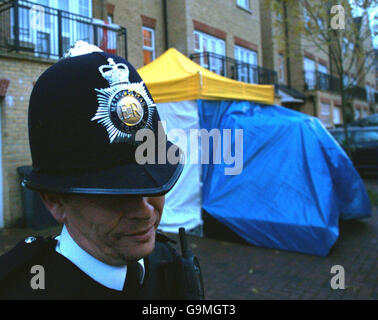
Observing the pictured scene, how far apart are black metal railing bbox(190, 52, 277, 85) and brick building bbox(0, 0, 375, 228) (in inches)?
1.5

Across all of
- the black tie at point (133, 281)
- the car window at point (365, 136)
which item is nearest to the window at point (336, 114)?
the car window at point (365, 136)

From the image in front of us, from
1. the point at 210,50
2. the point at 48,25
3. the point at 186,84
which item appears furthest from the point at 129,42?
the point at 186,84

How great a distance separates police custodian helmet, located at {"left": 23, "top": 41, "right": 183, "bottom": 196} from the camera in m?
0.90

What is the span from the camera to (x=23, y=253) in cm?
103

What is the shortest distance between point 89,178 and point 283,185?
4.70 meters

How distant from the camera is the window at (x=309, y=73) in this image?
70.9 feet

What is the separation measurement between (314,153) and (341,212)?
1319 millimetres

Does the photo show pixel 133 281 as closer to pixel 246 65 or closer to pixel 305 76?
pixel 246 65

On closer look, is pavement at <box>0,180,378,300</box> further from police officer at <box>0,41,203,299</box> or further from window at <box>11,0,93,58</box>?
window at <box>11,0,93,58</box>

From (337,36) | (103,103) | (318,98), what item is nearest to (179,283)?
(103,103)

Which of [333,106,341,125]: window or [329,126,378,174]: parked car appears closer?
[329,126,378,174]: parked car

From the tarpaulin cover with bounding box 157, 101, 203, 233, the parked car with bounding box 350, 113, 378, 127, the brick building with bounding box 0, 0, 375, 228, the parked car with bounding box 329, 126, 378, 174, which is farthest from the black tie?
the parked car with bounding box 350, 113, 378, 127

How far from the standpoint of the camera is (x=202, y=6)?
13.2 m
